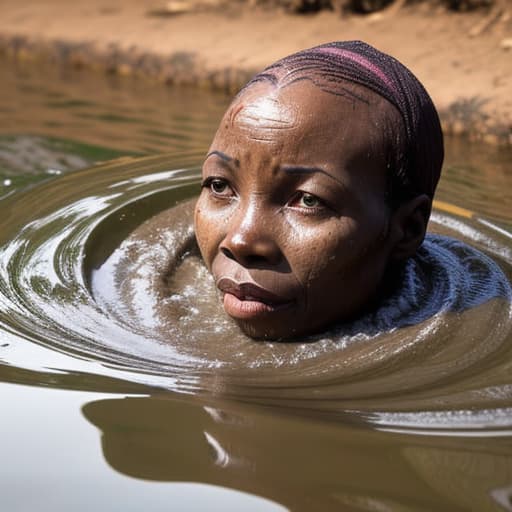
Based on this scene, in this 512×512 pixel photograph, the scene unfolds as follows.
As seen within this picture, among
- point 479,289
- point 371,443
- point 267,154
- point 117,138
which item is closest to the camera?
point 371,443

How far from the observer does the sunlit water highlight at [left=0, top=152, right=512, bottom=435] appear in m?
3.05

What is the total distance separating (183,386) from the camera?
3.06m

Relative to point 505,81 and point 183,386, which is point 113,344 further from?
point 505,81

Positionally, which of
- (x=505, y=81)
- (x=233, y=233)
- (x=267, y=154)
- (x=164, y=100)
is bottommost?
(x=164, y=100)

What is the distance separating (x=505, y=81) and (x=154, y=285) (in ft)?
10.6

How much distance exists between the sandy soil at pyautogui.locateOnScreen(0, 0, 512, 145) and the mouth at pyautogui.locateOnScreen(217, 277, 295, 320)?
3.01 meters

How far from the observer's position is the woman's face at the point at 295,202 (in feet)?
11.1

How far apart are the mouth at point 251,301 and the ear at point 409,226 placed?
46cm

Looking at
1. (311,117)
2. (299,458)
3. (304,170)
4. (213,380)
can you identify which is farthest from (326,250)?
(299,458)

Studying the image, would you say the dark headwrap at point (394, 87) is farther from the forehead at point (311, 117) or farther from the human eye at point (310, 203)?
the human eye at point (310, 203)

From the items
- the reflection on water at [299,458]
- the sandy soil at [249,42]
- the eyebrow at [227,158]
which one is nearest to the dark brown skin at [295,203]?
the eyebrow at [227,158]

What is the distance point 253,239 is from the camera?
337 cm

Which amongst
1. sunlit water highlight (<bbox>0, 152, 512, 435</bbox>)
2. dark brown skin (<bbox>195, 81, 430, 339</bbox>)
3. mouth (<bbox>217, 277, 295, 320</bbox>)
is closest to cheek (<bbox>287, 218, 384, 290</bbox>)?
dark brown skin (<bbox>195, 81, 430, 339</bbox>)

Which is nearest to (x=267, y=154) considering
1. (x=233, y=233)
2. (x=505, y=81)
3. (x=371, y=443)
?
(x=233, y=233)
